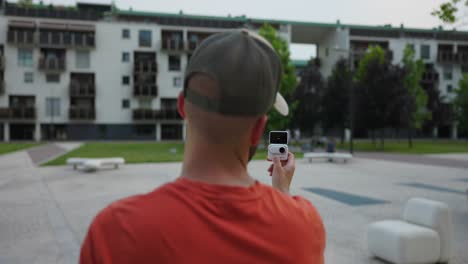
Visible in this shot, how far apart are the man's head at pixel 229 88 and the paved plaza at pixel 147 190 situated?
5106 mm

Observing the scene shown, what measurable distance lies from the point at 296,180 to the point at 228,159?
1412 cm

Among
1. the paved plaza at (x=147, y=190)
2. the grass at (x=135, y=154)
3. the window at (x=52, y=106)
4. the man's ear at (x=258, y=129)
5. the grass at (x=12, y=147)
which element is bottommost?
the grass at (x=12, y=147)

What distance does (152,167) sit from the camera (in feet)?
63.3

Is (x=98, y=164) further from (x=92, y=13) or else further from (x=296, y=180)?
(x=92, y=13)

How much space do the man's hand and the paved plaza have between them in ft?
15.1

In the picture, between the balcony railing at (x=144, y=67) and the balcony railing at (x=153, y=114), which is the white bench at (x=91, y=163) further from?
the balcony railing at (x=144, y=67)

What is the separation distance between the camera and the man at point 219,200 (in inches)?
46.1

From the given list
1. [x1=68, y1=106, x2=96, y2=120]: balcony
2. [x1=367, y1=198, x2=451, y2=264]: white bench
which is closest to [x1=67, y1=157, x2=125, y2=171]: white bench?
[x1=367, y1=198, x2=451, y2=264]: white bench

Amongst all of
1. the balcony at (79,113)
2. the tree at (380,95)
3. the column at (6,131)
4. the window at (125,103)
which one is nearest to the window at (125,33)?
the window at (125,103)

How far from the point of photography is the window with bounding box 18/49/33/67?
174ft

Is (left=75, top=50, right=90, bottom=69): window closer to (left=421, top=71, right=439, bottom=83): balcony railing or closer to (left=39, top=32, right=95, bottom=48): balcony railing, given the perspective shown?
(left=39, top=32, right=95, bottom=48): balcony railing

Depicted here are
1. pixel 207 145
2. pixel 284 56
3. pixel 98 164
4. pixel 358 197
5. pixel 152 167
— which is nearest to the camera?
pixel 207 145

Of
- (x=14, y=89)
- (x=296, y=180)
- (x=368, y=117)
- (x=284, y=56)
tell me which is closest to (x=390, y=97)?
(x=368, y=117)

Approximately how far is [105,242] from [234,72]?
608 mm
